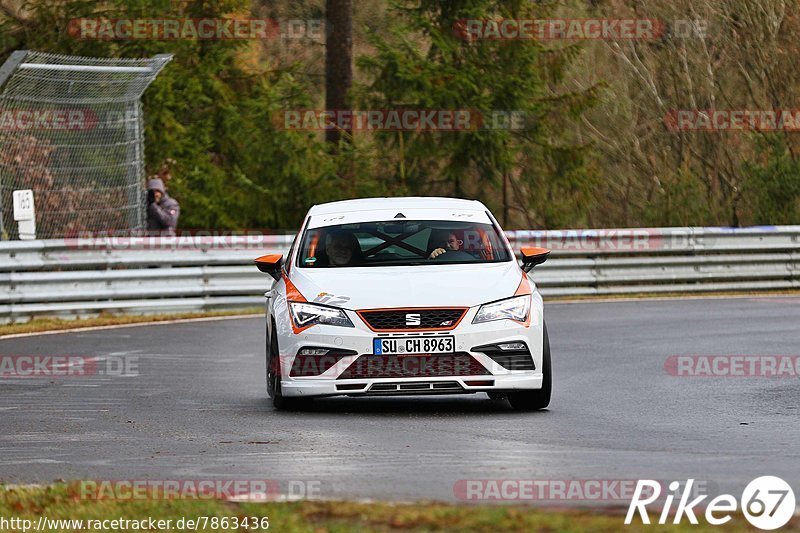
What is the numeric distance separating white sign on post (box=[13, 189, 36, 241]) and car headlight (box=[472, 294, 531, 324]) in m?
10.5

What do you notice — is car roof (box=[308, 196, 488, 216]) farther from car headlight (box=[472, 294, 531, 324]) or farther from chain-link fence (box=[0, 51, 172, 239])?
chain-link fence (box=[0, 51, 172, 239])

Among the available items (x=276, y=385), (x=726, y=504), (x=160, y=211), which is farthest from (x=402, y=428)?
(x=160, y=211)

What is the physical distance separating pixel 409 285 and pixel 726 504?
4.58 metres

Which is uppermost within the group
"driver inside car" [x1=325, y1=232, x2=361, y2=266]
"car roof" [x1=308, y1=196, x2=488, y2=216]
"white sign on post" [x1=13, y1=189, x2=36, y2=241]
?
"car roof" [x1=308, y1=196, x2=488, y2=216]

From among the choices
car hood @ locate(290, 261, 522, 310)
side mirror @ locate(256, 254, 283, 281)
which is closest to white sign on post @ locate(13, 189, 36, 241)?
side mirror @ locate(256, 254, 283, 281)

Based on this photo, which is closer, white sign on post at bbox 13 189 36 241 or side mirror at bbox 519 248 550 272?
side mirror at bbox 519 248 550 272

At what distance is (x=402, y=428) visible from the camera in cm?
1065

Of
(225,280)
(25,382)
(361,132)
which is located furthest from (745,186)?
(25,382)

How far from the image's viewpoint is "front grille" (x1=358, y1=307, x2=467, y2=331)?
441 inches

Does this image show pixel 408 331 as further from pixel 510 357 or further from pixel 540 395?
pixel 540 395

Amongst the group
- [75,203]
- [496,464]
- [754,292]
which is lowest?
[754,292]

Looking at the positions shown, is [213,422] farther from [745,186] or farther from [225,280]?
[745,186]

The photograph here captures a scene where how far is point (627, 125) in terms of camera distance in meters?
37.4

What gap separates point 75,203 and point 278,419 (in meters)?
11.5
